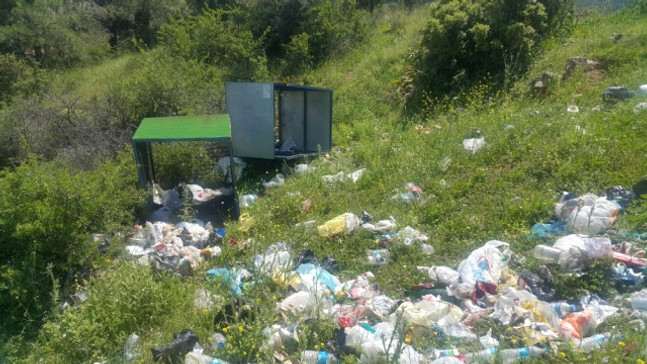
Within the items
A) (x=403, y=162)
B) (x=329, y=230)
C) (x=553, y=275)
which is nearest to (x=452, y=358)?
(x=553, y=275)

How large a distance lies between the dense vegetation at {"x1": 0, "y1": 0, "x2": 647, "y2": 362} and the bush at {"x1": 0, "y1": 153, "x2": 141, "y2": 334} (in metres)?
0.01

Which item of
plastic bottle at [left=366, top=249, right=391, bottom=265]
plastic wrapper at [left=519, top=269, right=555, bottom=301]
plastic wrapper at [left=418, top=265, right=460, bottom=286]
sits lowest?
plastic bottle at [left=366, top=249, right=391, bottom=265]

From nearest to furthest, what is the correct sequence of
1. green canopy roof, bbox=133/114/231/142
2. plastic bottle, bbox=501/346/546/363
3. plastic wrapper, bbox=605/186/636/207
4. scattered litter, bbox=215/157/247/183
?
plastic bottle, bbox=501/346/546/363 < plastic wrapper, bbox=605/186/636/207 < green canopy roof, bbox=133/114/231/142 < scattered litter, bbox=215/157/247/183

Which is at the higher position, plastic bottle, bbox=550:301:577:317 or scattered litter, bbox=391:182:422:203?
plastic bottle, bbox=550:301:577:317

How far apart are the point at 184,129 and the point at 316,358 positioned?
3.59 meters

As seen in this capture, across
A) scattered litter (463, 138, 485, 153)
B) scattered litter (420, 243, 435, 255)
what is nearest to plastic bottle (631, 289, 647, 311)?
scattered litter (420, 243, 435, 255)

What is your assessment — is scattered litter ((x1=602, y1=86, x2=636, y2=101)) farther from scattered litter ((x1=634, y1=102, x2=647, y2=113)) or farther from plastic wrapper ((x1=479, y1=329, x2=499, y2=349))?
plastic wrapper ((x1=479, y1=329, x2=499, y2=349))

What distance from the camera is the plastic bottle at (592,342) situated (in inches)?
115

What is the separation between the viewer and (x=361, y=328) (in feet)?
10.6

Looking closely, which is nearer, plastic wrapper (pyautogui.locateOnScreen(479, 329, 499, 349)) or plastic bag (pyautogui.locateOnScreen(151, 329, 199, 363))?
plastic wrapper (pyautogui.locateOnScreen(479, 329, 499, 349))

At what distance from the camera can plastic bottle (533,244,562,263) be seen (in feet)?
12.4

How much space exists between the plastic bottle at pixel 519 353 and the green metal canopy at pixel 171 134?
11.1 ft

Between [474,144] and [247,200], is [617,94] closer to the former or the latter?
[474,144]

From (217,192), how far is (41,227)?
2.54 m
